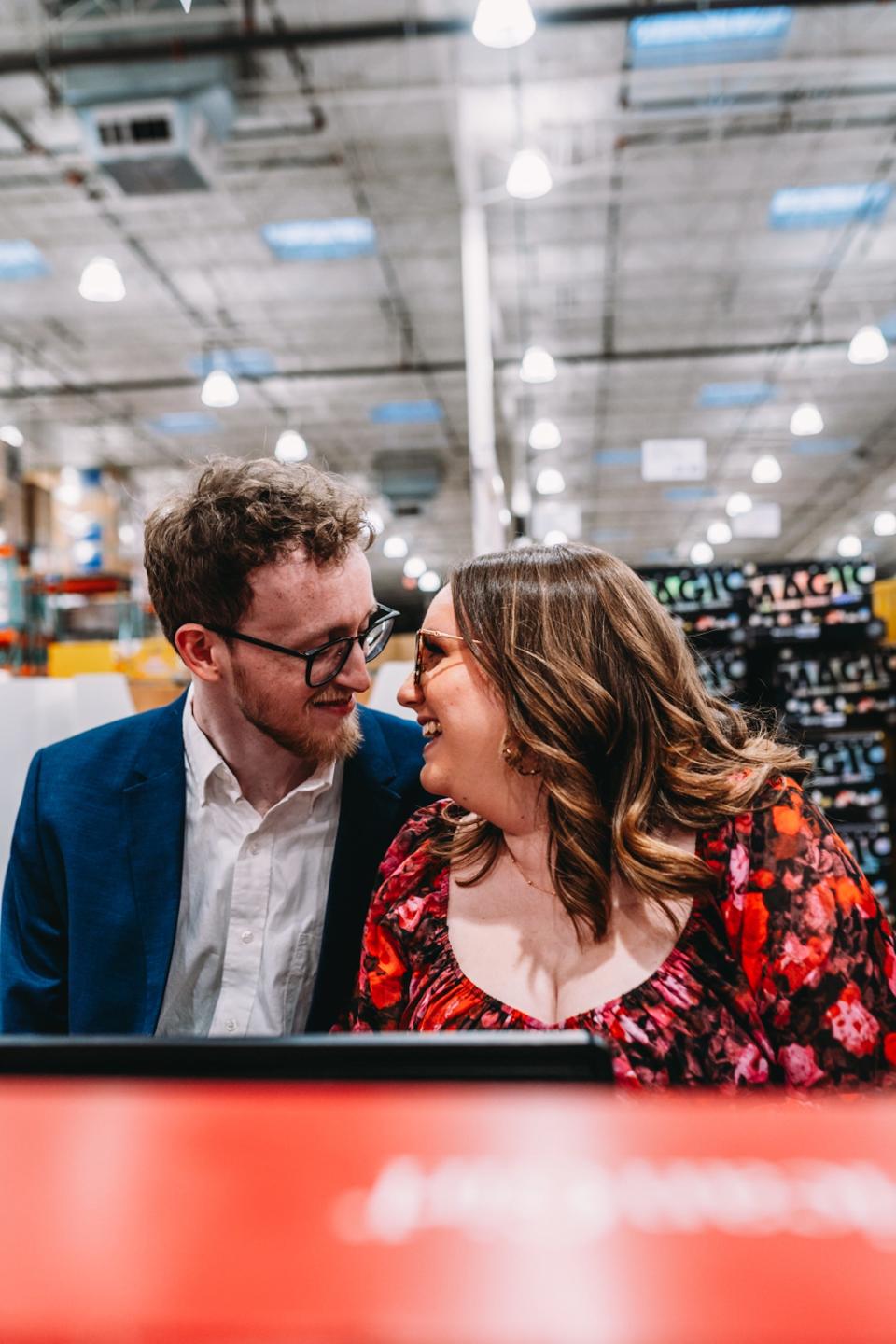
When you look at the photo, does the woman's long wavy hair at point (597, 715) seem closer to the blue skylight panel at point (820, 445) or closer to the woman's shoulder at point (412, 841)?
the woman's shoulder at point (412, 841)

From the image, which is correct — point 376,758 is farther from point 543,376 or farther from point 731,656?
point 543,376

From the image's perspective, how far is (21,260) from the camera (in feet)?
32.2

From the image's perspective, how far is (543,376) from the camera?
349 inches

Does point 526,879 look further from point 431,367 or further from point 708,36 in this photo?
point 431,367

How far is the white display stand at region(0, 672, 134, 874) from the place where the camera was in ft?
9.38

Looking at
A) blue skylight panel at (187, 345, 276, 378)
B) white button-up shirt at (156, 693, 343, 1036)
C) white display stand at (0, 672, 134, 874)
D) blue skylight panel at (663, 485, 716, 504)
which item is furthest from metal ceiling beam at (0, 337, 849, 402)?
white button-up shirt at (156, 693, 343, 1036)

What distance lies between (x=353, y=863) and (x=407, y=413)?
12971 millimetres

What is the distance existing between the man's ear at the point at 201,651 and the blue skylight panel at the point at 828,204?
8.31 meters

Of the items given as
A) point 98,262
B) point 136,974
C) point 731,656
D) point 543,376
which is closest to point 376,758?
point 136,974

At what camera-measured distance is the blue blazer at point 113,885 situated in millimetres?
1887

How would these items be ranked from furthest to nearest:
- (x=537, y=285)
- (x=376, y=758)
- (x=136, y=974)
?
(x=537, y=285) → (x=376, y=758) → (x=136, y=974)

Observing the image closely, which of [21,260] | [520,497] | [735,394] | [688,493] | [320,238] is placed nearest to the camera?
[320,238]

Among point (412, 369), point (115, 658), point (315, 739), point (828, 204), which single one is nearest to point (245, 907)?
point (315, 739)

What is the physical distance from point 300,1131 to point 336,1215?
36 millimetres
